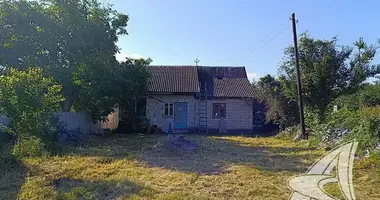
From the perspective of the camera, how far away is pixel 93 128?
1947 centimetres

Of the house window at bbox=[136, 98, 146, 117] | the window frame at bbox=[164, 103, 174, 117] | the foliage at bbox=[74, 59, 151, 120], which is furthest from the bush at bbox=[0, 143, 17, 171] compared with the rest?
the window frame at bbox=[164, 103, 174, 117]

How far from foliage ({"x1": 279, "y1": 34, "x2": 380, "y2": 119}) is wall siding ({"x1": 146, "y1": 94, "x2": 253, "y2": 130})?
694 centimetres

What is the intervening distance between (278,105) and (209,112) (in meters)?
5.00

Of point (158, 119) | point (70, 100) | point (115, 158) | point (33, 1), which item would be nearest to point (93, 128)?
point (70, 100)

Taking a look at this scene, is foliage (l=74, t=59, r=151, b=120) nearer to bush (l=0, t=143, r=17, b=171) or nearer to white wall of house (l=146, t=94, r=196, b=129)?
white wall of house (l=146, t=94, r=196, b=129)

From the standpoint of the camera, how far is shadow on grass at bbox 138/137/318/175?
29.2 ft

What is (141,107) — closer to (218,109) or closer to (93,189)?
(218,109)

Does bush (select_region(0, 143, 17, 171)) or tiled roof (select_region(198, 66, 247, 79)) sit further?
tiled roof (select_region(198, 66, 247, 79))

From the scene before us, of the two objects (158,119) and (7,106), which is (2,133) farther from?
(158,119)

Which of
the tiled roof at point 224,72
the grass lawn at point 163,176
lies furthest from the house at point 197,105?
the grass lawn at point 163,176

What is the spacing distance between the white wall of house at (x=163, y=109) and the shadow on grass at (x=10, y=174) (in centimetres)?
1357

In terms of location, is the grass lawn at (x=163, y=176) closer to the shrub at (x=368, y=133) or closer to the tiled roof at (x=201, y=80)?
the shrub at (x=368, y=133)

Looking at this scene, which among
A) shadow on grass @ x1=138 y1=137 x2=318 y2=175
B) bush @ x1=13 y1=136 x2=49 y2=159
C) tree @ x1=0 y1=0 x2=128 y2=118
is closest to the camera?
shadow on grass @ x1=138 y1=137 x2=318 y2=175

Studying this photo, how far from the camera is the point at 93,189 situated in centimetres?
647
